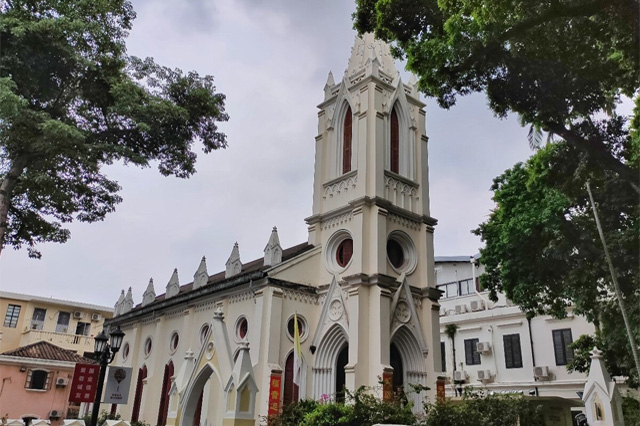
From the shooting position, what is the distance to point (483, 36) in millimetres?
10398

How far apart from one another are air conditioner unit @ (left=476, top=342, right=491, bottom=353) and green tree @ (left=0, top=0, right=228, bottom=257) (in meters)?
19.1

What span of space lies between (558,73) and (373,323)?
35.0 feet

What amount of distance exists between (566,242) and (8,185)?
54.4ft

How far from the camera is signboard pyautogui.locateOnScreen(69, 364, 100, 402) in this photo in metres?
13.0

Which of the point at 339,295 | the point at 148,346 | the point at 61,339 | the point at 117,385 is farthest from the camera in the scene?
the point at 61,339

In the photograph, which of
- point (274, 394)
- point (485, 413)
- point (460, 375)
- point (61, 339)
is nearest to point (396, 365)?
point (274, 394)

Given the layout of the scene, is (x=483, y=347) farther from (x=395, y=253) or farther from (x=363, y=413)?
(x=363, y=413)

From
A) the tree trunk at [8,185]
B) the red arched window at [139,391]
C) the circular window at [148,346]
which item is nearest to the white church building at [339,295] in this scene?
the red arched window at [139,391]

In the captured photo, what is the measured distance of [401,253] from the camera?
21.6 meters

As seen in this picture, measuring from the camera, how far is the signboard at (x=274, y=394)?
1776cm

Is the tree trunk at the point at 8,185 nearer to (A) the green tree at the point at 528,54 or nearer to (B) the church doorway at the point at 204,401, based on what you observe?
(B) the church doorway at the point at 204,401

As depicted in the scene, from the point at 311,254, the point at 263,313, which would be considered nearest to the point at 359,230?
the point at 311,254

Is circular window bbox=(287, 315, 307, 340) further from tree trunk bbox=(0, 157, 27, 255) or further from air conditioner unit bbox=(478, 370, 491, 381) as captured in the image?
air conditioner unit bbox=(478, 370, 491, 381)

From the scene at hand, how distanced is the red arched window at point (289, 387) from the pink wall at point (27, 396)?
17.9 m
